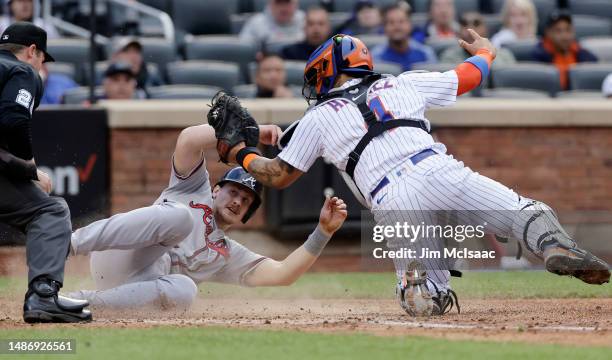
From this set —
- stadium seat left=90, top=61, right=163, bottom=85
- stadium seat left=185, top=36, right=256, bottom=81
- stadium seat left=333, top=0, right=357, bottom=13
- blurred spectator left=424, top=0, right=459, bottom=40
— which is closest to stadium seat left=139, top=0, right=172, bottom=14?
stadium seat left=185, top=36, right=256, bottom=81

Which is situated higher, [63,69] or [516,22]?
[516,22]

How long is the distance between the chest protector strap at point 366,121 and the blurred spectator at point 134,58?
17.1 ft

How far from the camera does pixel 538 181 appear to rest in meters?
12.0

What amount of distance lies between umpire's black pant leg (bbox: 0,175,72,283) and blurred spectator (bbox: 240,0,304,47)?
706 cm

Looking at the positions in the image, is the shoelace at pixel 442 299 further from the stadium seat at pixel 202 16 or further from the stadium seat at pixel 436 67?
the stadium seat at pixel 202 16

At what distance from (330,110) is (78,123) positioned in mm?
4792

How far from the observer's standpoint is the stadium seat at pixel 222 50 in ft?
43.6

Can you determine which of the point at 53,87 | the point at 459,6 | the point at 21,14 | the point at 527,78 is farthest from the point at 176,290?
the point at 459,6

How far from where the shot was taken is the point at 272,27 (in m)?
13.7

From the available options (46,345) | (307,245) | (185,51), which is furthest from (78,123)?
(46,345)

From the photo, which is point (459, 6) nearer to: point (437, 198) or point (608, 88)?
point (608, 88)

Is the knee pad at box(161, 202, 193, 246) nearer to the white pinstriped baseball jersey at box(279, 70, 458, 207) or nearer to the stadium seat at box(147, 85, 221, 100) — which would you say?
the white pinstriped baseball jersey at box(279, 70, 458, 207)

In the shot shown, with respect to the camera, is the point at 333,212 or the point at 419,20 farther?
the point at 419,20

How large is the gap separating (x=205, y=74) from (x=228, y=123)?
5.40 metres
